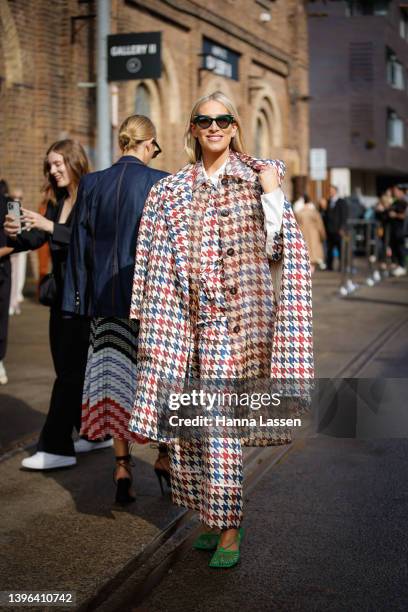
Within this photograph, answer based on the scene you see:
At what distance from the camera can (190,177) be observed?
4516 millimetres

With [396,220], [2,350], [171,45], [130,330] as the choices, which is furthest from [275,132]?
[130,330]

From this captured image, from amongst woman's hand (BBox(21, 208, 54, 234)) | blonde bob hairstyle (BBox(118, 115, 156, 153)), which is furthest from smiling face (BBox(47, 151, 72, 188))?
blonde bob hairstyle (BBox(118, 115, 156, 153))

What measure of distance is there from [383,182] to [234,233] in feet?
184

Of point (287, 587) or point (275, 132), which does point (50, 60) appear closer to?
point (275, 132)

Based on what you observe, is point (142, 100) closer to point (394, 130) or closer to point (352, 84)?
point (352, 84)

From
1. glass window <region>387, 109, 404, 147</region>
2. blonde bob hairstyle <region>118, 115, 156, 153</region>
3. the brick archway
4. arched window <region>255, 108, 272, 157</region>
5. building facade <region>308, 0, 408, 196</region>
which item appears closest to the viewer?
blonde bob hairstyle <region>118, 115, 156, 153</region>

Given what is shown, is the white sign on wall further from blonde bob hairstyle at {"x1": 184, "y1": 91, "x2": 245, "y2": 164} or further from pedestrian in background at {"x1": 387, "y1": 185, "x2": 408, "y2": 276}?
blonde bob hairstyle at {"x1": 184, "y1": 91, "x2": 245, "y2": 164}

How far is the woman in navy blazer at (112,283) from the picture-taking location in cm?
531

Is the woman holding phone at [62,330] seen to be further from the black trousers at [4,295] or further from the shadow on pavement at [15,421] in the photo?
the black trousers at [4,295]

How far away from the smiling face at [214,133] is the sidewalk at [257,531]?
174 cm

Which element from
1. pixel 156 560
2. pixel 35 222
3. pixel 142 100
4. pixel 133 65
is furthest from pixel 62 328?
pixel 142 100

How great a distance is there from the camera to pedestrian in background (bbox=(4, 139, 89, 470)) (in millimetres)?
6027

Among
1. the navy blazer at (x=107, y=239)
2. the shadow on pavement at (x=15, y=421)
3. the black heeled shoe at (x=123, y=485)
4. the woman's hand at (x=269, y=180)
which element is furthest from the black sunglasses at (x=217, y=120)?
the shadow on pavement at (x=15, y=421)

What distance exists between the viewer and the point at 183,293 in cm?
438
